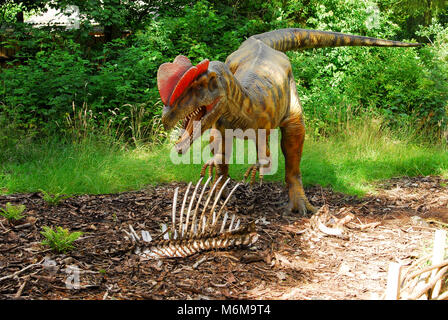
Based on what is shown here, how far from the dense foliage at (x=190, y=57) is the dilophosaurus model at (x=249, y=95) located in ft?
10.9

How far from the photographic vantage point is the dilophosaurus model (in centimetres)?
271

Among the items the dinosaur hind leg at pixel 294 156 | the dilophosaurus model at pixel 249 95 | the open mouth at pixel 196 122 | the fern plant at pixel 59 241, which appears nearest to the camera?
the dilophosaurus model at pixel 249 95

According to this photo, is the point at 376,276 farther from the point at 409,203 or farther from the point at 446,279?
the point at 409,203

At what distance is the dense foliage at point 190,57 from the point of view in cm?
765

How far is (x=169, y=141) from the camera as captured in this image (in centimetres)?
715

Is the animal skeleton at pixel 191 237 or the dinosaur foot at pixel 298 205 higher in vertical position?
the animal skeleton at pixel 191 237

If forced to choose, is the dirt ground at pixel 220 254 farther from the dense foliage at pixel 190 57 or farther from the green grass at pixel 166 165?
the dense foliage at pixel 190 57

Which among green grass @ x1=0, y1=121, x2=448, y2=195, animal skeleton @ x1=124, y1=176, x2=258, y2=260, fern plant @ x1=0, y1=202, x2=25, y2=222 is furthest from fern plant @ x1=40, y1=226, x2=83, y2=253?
green grass @ x1=0, y1=121, x2=448, y2=195

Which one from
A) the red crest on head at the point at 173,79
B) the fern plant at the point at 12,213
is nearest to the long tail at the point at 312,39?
the red crest on head at the point at 173,79

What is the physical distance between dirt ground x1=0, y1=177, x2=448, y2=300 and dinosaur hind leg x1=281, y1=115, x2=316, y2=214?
15 centimetres

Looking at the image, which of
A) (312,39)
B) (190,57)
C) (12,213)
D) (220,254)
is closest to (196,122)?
(220,254)

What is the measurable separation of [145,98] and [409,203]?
4777mm
